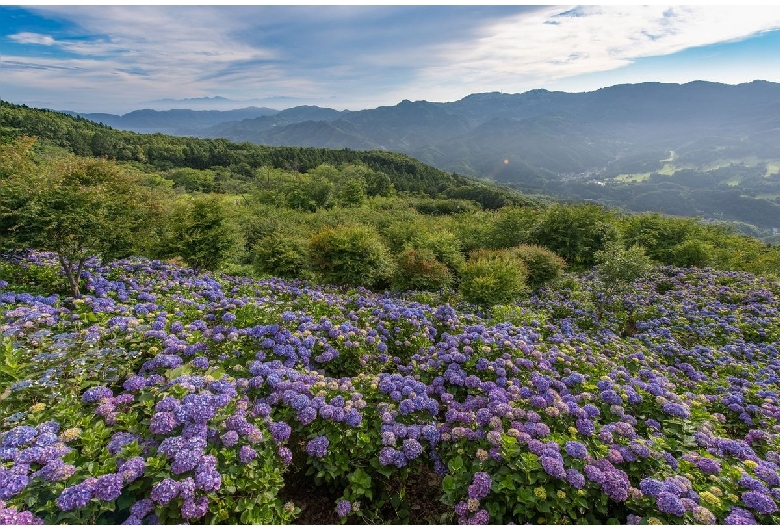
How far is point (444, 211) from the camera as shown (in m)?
48.6

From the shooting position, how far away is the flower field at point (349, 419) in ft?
8.66

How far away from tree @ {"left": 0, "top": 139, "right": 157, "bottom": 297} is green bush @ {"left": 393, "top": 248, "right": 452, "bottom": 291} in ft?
22.6

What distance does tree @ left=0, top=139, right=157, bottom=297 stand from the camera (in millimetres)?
→ 5735

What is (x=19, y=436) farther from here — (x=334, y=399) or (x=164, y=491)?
(x=334, y=399)

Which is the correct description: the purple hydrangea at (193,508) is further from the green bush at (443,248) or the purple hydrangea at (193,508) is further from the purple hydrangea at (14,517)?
the green bush at (443,248)

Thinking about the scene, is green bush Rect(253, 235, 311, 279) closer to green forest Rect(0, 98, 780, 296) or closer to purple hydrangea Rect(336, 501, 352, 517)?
green forest Rect(0, 98, 780, 296)

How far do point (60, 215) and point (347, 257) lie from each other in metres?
6.07

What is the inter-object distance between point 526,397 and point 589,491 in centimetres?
109

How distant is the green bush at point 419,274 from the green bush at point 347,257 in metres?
0.71

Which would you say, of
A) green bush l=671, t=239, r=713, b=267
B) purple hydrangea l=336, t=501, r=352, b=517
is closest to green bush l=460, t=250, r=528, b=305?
purple hydrangea l=336, t=501, r=352, b=517

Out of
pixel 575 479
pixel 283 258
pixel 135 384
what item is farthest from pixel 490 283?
pixel 135 384

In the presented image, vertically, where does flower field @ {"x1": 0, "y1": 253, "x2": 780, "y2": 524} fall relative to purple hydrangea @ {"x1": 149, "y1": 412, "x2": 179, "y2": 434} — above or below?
below

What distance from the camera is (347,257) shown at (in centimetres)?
1032

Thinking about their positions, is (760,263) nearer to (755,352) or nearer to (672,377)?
(755,352)
